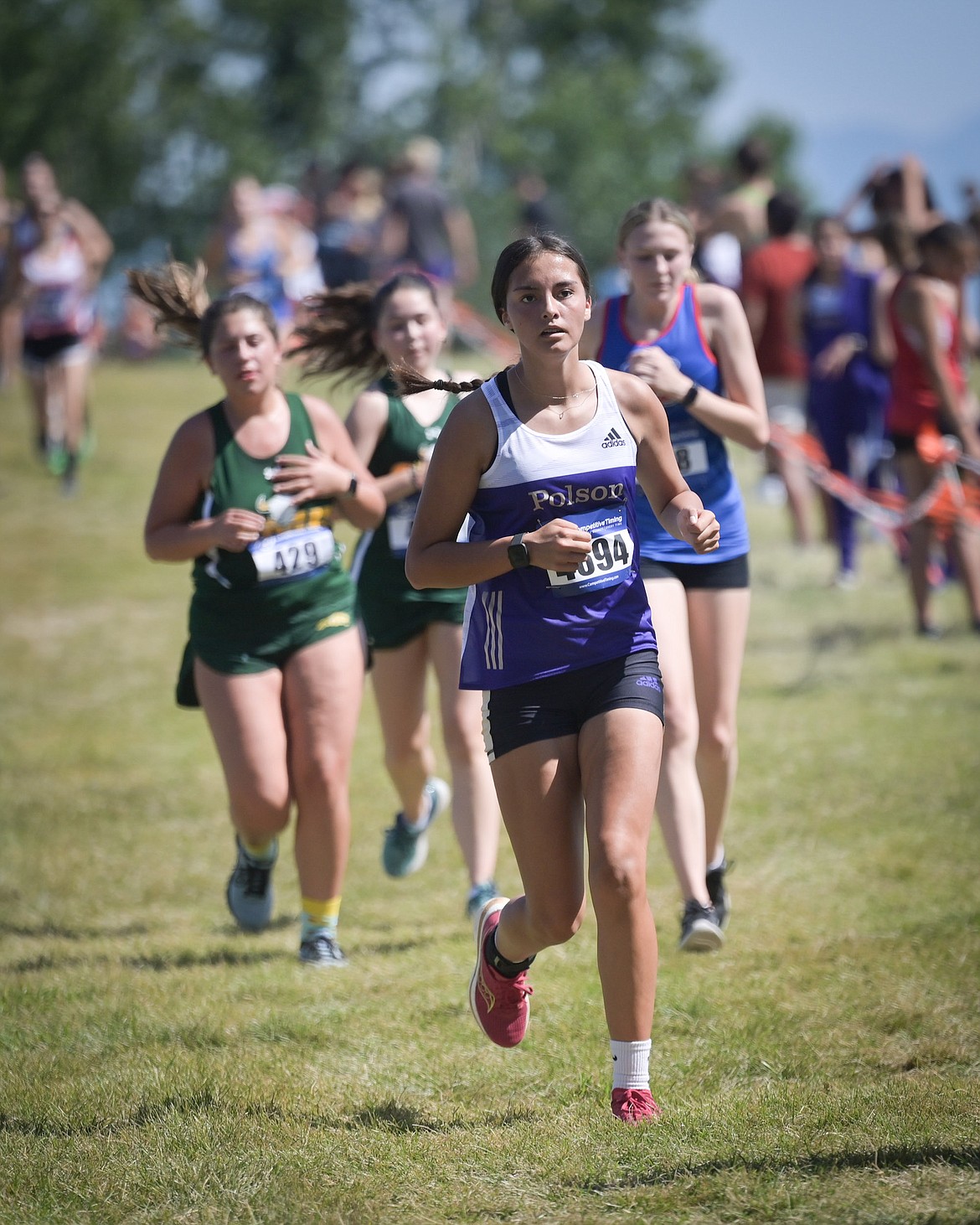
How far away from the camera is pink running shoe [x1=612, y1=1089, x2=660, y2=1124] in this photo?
146 inches

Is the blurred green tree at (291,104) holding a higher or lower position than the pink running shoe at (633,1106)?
higher

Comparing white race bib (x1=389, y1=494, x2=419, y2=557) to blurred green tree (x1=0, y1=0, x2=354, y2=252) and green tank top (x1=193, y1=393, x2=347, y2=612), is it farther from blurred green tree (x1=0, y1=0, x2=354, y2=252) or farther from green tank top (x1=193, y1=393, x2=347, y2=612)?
blurred green tree (x1=0, y1=0, x2=354, y2=252)

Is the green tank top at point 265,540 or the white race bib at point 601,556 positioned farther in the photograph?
the green tank top at point 265,540

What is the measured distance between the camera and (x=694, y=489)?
16.8ft

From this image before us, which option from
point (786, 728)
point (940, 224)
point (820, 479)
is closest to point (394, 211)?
point (820, 479)

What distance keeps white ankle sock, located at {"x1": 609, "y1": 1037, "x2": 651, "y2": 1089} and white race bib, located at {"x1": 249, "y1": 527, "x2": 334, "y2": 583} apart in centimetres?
208

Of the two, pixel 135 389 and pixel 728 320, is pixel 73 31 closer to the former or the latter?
pixel 135 389

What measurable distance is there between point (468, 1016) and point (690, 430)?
2.08 meters

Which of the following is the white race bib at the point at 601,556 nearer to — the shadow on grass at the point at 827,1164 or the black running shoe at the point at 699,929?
the shadow on grass at the point at 827,1164

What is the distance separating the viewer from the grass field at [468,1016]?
3.48 meters

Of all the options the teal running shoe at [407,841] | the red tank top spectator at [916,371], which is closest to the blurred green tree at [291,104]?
the red tank top spectator at [916,371]

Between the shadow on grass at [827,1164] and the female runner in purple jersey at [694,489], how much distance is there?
5.09 feet

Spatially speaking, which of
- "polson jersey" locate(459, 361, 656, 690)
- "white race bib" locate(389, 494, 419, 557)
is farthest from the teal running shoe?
"polson jersey" locate(459, 361, 656, 690)

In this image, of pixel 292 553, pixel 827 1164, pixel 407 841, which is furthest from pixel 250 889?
pixel 827 1164
